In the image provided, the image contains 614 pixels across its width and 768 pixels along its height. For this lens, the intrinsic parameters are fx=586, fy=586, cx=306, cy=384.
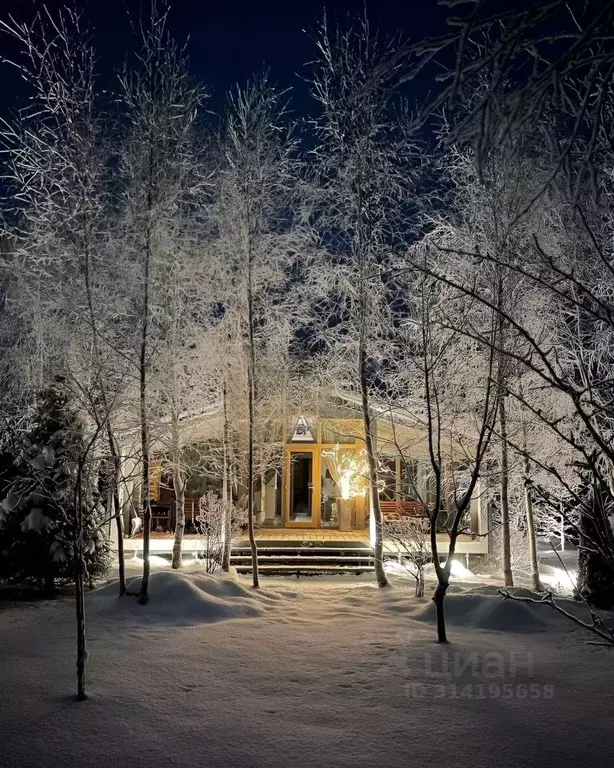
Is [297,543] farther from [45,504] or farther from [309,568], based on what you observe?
[45,504]

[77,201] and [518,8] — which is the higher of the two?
[77,201]

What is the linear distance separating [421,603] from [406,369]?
4.33 m

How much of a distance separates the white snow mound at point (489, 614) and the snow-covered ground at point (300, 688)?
0.09 ft

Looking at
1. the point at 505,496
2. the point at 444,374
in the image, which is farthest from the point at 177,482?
the point at 505,496

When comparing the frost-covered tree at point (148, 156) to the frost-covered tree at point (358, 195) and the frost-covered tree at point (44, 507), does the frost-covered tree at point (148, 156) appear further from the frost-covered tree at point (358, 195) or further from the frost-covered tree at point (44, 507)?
the frost-covered tree at point (358, 195)

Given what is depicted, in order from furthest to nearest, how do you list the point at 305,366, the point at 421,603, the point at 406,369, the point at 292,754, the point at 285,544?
the point at 305,366, the point at 285,544, the point at 406,369, the point at 421,603, the point at 292,754

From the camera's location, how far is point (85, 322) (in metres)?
9.97

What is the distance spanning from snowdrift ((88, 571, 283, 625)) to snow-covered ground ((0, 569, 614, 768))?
5cm

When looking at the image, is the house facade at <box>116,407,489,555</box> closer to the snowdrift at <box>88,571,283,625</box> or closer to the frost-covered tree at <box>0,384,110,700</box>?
the frost-covered tree at <box>0,384,110,700</box>

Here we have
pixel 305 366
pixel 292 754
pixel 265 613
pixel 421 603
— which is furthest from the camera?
pixel 305 366

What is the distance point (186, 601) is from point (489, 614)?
178 inches

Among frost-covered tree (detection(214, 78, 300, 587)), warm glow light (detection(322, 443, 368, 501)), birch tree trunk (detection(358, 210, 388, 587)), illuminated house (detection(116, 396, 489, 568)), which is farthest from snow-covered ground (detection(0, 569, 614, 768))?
warm glow light (detection(322, 443, 368, 501))

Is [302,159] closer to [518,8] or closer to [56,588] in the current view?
[56,588]

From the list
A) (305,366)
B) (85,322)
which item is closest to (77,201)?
(85,322)
